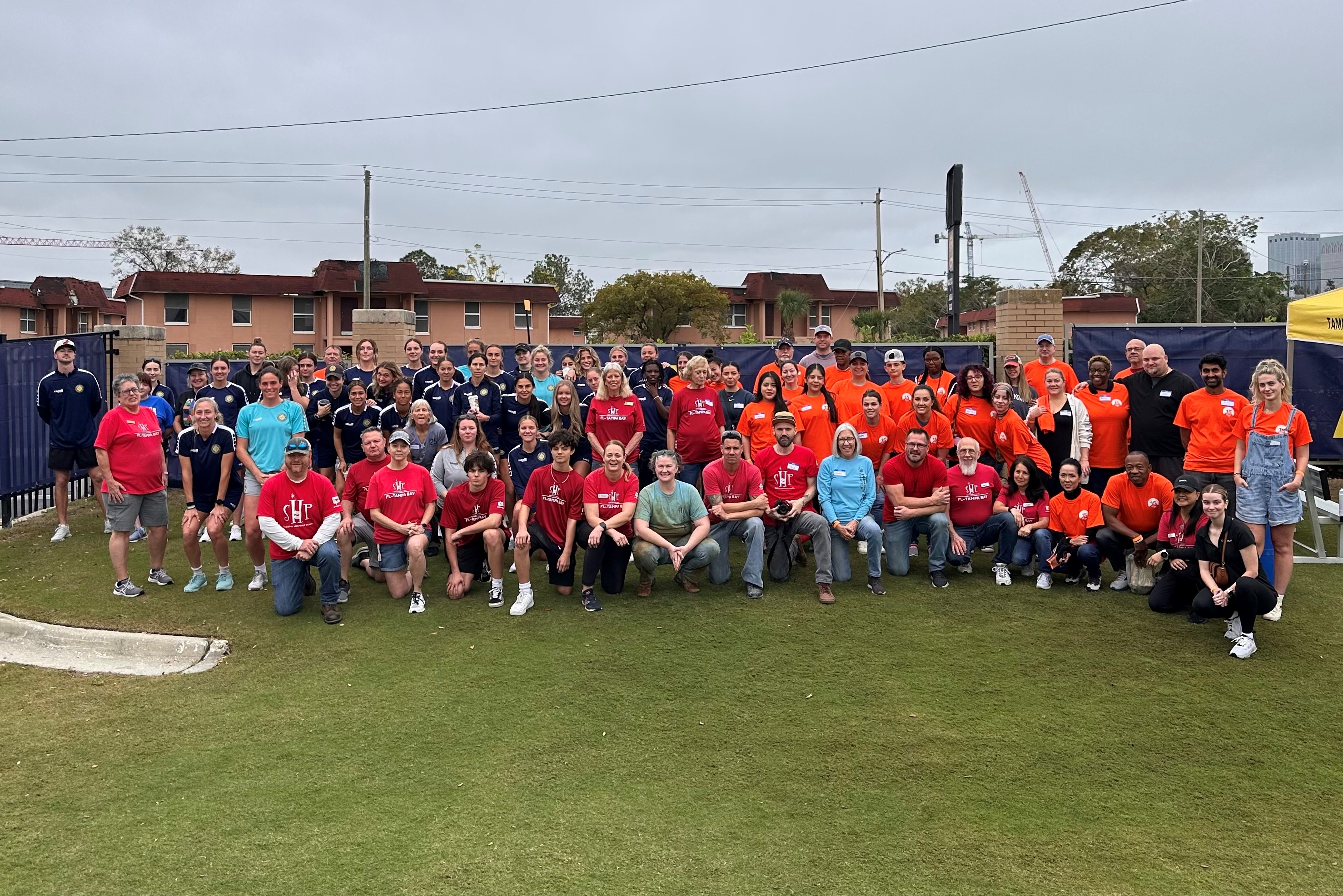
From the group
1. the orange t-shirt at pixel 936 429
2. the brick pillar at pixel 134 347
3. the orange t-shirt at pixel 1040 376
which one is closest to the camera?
the orange t-shirt at pixel 936 429

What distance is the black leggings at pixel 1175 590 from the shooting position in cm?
675

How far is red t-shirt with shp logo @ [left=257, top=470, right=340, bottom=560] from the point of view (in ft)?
23.1

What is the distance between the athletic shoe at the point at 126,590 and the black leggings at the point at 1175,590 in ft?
25.2

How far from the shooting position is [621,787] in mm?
4387

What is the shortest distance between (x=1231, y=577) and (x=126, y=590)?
8.03m

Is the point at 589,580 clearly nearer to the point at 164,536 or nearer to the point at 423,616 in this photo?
the point at 423,616

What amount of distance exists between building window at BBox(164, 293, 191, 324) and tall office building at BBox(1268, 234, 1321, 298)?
51.7 meters

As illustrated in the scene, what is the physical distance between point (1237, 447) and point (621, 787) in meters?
5.49

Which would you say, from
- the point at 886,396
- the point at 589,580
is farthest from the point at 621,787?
the point at 886,396

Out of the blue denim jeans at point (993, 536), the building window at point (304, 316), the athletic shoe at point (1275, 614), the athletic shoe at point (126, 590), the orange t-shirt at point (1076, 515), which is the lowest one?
the athletic shoe at point (1275, 614)

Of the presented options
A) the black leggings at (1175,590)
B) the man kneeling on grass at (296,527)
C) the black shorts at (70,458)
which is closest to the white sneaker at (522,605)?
the man kneeling on grass at (296,527)

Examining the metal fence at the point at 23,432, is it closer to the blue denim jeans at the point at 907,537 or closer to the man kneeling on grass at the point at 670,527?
the man kneeling on grass at the point at 670,527

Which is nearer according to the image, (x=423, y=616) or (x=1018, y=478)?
(x=423, y=616)

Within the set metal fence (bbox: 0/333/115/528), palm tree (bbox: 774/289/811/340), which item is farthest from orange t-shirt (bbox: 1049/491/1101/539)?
palm tree (bbox: 774/289/811/340)
